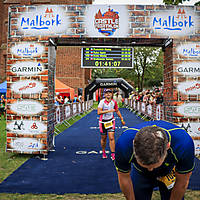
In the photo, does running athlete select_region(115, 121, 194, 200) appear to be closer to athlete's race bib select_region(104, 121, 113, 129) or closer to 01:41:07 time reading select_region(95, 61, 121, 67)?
athlete's race bib select_region(104, 121, 113, 129)

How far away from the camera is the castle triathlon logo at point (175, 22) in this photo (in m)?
5.79

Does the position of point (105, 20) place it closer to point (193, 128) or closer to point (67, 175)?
point (193, 128)

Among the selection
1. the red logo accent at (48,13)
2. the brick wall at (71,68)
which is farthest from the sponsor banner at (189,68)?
the brick wall at (71,68)

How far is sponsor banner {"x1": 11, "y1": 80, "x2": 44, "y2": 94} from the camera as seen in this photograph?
19.8 feet

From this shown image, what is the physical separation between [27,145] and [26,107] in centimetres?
103

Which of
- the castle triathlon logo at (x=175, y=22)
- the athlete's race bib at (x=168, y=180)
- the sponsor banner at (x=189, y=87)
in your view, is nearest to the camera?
the athlete's race bib at (x=168, y=180)

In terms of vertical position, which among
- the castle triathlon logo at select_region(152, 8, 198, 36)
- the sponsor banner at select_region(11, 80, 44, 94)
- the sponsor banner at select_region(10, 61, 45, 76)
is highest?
the castle triathlon logo at select_region(152, 8, 198, 36)

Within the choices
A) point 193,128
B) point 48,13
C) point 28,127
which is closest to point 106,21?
point 48,13

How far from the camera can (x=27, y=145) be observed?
6.03m

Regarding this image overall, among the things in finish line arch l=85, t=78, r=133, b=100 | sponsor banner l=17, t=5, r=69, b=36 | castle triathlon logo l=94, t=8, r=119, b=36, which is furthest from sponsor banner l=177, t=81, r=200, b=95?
finish line arch l=85, t=78, r=133, b=100

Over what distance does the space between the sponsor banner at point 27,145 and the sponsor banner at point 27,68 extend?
5.85ft

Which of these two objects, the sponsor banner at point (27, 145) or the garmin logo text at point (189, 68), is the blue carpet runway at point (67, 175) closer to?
the sponsor banner at point (27, 145)

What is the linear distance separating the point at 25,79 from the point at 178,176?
5.01 metres

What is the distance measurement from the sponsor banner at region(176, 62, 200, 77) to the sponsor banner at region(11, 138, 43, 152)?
13.8 ft
